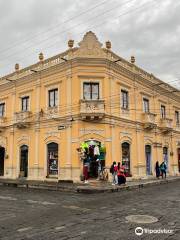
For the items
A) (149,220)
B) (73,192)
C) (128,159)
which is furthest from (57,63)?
(149,220)

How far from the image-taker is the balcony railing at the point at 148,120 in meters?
25.0

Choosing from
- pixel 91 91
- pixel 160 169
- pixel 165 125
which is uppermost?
pixel 91 91

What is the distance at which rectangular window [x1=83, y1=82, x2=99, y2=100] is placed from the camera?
22.0 metres

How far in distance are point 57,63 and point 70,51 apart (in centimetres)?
162

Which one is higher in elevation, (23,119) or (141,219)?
(23,119)

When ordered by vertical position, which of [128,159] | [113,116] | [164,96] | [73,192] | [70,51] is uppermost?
[70,51]

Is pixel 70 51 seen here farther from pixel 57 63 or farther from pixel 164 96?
pixel 164 96

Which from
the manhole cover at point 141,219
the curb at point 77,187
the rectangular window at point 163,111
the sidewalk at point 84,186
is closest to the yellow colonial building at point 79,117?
the rectangular window at point 163,111

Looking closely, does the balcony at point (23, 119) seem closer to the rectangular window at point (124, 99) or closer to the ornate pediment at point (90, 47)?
the ornate pediment at point (90, 47)

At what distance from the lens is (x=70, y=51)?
2259 cm

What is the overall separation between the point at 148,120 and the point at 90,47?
828 centimetres

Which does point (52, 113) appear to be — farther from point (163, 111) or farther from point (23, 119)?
point (163, 111)

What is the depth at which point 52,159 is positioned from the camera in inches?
894
